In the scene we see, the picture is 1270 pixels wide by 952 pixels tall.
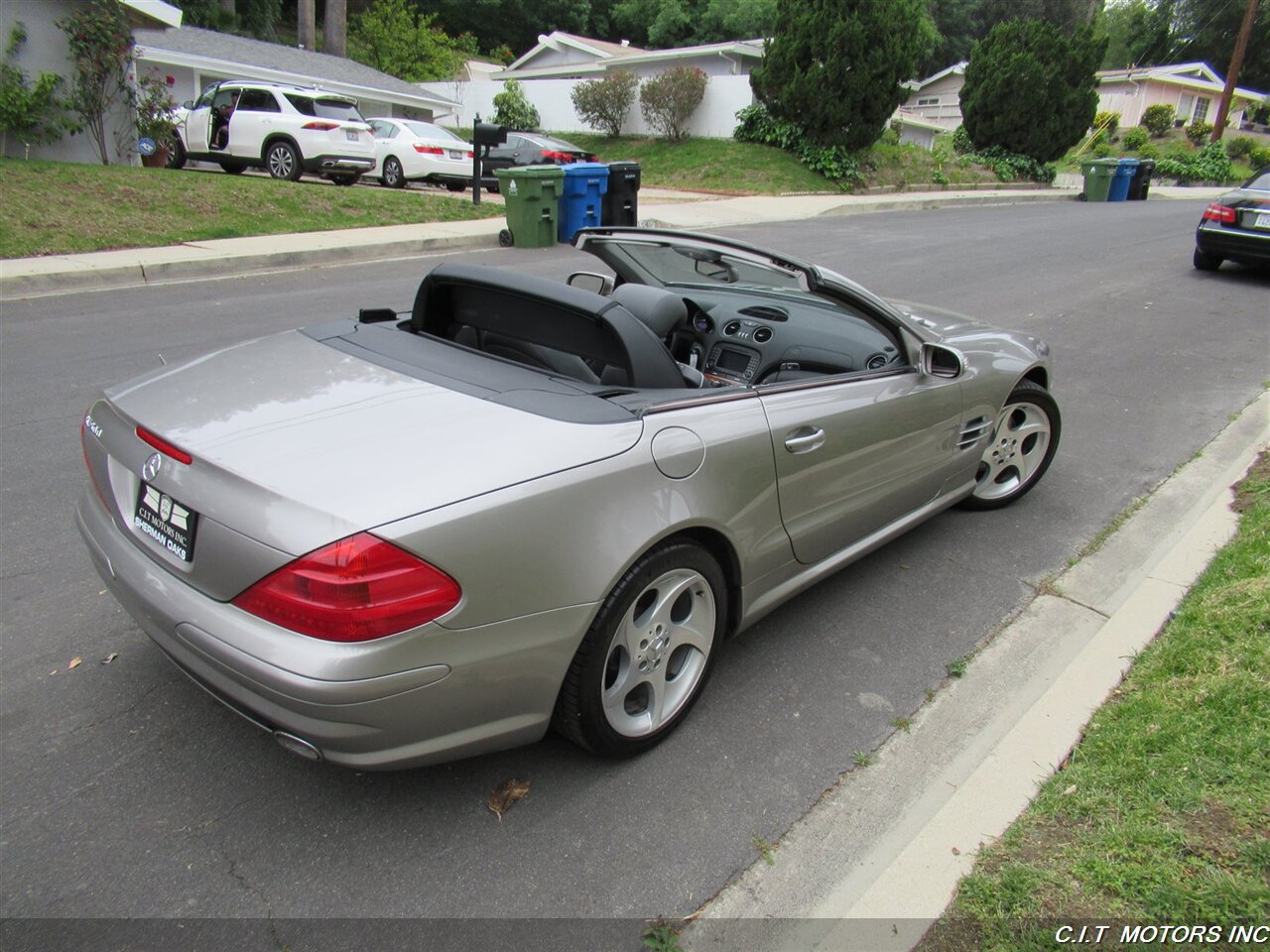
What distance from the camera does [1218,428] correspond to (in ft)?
20.1

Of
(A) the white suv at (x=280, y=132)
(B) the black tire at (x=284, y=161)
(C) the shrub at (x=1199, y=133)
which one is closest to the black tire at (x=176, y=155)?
(A) the white suv at (x=280, y=132)

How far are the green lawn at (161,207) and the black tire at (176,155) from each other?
2.59m

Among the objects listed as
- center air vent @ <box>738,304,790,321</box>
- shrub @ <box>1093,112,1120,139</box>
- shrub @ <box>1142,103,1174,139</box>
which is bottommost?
center air vent @ <box>738,304,790,321</box>

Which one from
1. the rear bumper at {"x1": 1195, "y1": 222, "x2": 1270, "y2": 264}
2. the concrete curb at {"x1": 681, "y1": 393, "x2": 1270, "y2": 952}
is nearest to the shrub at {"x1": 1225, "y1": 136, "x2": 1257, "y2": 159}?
the rear bumper at {"x1": 1195, "y1": 222, "x2": 1270, "y2": 264}

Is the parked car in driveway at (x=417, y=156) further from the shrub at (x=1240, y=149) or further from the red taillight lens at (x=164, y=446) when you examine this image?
the shrub at (x=1240, y=149)

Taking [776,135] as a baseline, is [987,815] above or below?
below

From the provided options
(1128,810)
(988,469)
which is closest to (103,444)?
(1128,810)

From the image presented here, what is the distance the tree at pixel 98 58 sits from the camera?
14633mm

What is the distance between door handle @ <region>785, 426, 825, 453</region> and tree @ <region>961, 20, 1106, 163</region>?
94.3 ft

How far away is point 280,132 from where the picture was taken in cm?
1606

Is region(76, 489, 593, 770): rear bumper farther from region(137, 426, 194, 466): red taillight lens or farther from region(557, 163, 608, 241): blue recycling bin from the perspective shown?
region(557, 163, 608, 241): blue recycling bin

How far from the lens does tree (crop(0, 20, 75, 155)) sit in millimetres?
14273

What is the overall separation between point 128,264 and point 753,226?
10.2 metres

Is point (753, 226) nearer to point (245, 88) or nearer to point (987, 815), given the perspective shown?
point (245, 88)
